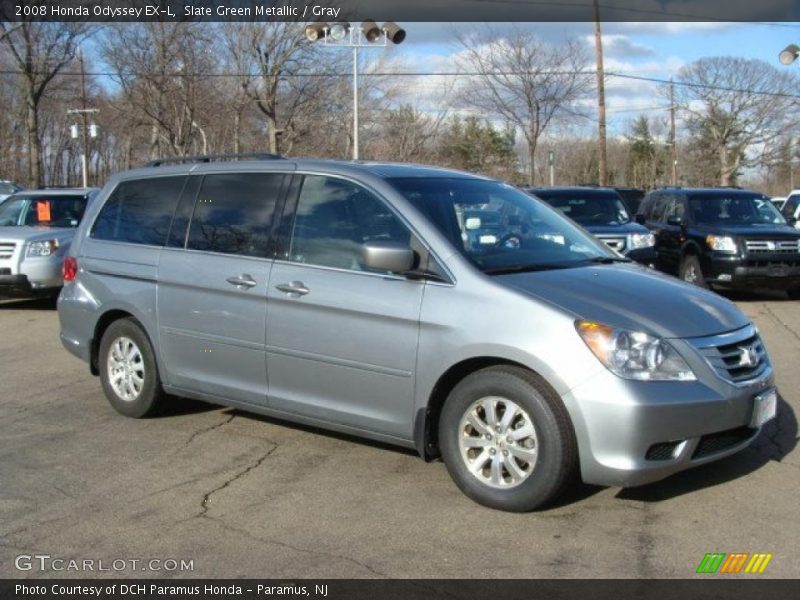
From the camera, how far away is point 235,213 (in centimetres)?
574

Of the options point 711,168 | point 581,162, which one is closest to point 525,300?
point 581,162

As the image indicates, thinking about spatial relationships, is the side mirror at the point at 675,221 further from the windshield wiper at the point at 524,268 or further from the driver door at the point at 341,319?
the driver door at the point at 341,319

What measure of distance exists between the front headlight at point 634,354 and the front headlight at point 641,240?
315 inches

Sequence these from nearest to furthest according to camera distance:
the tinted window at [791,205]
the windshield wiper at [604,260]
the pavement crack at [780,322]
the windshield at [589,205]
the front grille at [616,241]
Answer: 1. the windshield wiper at [604,260]
2. the pavement crack at [780,322]
3. the front grille at [616,241]
4. the windshield at [589,205]
5. the tinted window at [791,205]

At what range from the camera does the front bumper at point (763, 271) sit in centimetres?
1257

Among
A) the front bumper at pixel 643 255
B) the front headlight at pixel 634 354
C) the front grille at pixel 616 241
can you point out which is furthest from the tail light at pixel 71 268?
the front grille at pixel 616 241

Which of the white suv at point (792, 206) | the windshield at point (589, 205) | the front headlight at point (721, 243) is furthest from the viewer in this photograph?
the white suv at point (792, 206)

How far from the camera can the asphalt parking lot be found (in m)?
3.95

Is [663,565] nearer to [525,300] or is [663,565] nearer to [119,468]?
[525,300]

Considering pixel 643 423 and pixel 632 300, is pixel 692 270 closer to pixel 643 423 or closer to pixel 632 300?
pixel 632 300

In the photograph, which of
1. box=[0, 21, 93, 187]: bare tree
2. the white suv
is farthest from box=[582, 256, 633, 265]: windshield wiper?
box=[0, 21, 93, 187]: bare tree

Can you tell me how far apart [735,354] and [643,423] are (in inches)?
32.1

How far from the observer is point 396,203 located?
196 inches

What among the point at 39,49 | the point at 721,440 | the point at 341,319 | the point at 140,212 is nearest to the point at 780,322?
the point at 721,440
